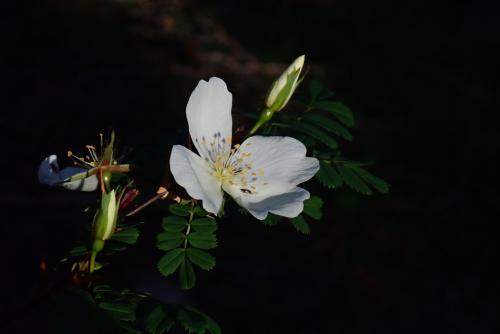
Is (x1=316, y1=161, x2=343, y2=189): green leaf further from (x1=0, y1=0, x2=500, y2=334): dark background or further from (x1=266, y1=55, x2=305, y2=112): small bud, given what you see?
(x1=0, y1=0, x2=500, y2=334): dark background

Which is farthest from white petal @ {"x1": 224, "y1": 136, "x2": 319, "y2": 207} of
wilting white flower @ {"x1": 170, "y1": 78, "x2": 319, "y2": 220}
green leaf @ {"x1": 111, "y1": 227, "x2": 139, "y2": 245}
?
green leaf @ {"x1": 111, "y1": 227, "x2": 139, "y2": 245}

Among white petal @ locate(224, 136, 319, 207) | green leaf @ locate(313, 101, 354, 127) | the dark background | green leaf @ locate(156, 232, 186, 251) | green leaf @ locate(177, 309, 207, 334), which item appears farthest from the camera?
the dark background

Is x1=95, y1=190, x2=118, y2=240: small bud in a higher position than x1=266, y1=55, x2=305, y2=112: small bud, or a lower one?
lower

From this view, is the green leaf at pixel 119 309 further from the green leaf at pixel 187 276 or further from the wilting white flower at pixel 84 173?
the wilting white flower at pixel 84 173

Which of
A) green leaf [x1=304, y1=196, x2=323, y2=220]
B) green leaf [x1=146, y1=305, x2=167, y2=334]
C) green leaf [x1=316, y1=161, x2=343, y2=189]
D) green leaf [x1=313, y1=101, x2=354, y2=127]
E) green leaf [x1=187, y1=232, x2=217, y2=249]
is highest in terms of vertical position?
green leaf [x1=313, y1=101, x2=354, y2=127]

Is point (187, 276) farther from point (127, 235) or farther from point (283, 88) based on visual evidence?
point (283, 88)

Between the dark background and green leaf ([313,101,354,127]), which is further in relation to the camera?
the dark background

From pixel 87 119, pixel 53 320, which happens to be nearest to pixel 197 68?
pixel 87 119

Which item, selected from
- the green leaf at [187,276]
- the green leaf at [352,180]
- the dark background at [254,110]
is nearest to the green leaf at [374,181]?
the green leaf at [352,180]
